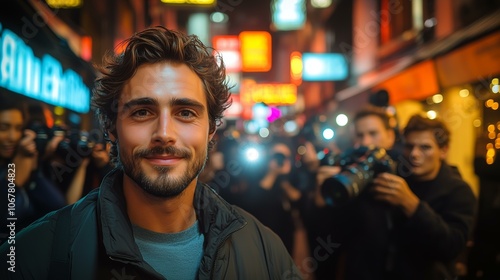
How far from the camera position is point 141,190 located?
1.51 metres

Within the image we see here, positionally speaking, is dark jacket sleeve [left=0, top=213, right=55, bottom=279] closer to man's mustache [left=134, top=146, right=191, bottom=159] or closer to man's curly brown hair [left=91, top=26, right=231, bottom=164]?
man's mustache [left=134, top=146, right=191, bottom=159]

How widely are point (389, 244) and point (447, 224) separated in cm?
35

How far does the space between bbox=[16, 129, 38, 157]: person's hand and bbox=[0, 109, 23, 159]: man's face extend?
3cm

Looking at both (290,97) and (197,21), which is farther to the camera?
(290,97)

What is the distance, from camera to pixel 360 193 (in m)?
2.30

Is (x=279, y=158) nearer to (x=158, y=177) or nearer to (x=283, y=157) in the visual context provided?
(x=283, y=157)

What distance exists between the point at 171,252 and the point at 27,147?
981 mm

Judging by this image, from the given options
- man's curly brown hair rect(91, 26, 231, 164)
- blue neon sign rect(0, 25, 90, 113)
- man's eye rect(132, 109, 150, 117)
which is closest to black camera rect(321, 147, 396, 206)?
man's curly brown hair rect(91, 26, 231, 164)

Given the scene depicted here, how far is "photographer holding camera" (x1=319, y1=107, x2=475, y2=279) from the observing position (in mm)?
→ 2133

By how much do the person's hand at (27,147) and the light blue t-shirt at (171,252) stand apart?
2.68ft

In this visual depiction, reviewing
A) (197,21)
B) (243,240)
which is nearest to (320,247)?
(243,240)

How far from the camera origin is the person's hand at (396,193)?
212cm

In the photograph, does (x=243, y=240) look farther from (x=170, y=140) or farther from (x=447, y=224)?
(x=447, y=224)

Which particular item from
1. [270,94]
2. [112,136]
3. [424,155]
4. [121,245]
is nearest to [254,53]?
[270,94]
